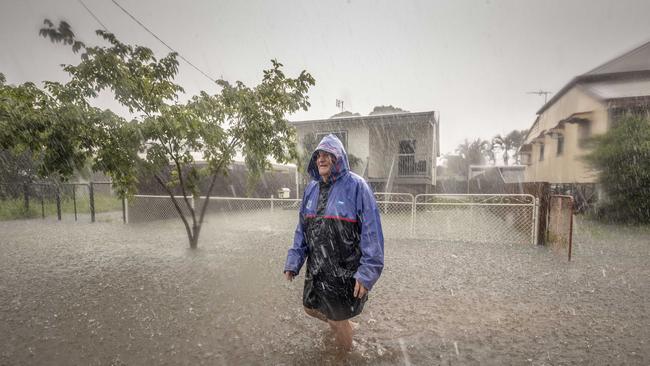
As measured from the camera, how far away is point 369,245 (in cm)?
210

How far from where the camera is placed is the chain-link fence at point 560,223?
526cm

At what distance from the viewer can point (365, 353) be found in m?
2.56

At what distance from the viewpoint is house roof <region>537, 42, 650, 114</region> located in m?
12.2

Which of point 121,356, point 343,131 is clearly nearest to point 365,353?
point 121,356

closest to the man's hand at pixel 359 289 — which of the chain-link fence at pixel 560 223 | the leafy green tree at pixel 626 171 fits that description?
the chain-link fence at pixel 560 223

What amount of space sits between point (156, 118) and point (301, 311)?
3448mm

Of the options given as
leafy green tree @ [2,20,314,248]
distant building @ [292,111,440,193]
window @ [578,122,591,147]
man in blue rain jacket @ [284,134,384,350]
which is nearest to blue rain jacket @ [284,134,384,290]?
man in blue rain jacket @ [284,134,384,350]

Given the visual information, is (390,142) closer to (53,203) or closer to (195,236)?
Answer: (195,236)

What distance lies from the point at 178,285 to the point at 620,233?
33.6 ft

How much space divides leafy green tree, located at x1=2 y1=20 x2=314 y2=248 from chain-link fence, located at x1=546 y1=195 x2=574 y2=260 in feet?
16.2

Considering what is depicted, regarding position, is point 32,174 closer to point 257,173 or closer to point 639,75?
point 257,173

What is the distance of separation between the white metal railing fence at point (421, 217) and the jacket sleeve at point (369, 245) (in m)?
4.07

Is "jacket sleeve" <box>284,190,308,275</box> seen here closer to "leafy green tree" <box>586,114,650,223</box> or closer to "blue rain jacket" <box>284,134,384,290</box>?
"blue rain jacket" <box>284,134,384,290</box>

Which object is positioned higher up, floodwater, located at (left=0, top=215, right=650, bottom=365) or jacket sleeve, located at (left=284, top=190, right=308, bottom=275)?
jacket sleeve, located at (left=284, top=190, right=308, bottom=275)
